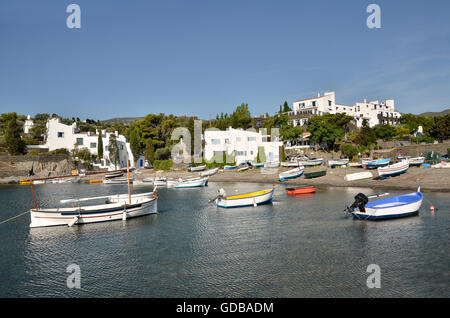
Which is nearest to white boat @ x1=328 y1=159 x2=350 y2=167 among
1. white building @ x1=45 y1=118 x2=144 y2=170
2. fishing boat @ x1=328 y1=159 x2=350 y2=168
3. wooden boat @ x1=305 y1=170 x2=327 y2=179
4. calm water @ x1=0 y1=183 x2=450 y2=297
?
fishing boat @ x1=328 y1=159 x2=350 y2=168

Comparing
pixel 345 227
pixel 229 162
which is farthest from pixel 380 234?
pixel 229 162

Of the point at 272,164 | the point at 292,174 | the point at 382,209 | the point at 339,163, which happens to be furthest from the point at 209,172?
the point at 382,209

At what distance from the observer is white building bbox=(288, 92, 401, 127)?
348ft

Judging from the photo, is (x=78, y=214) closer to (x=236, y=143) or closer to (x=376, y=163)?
(x=376, y=163)

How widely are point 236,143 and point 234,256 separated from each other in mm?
64708

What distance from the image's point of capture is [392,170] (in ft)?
167

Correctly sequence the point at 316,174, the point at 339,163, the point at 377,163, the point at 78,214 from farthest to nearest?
1. the point at 339,163
2. the point at 316,174
3. the point at 377,163
4. the point at 78,214

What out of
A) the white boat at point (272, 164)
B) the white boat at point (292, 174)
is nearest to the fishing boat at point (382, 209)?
the white boat at point (292, 174)

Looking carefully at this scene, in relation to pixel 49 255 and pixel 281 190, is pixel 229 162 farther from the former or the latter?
pixel 49 255

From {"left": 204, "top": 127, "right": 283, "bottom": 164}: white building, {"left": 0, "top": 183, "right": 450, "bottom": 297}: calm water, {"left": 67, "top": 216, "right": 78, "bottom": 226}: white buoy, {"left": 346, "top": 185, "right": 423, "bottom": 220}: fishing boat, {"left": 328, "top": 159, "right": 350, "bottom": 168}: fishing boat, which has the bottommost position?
{"left": 0, "top": 183, "right": 450, "bottom": 297}: calm water

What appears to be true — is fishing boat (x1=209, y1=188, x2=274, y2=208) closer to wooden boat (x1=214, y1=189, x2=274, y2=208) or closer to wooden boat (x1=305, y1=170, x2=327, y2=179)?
wooden boat (x1=214, y1=189, x2=274, y2=208)

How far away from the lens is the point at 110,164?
9931cm

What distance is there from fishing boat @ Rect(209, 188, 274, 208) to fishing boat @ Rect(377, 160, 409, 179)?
23210mm
